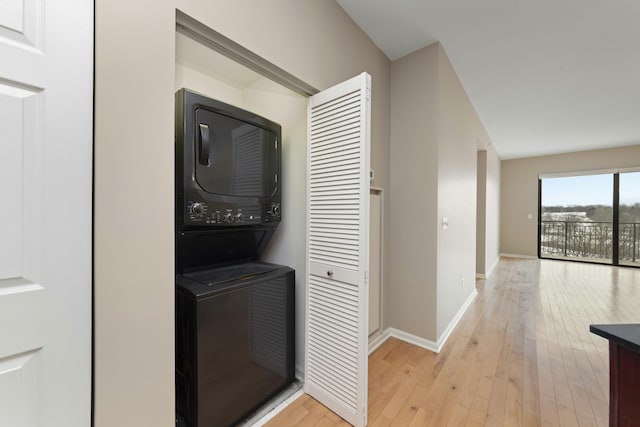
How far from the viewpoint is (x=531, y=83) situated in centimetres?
290

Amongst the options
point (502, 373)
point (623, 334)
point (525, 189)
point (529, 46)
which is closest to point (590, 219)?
point (525, 189)

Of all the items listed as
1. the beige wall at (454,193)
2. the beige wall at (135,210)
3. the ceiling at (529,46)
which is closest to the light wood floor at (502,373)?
the beige wall at (454,193)

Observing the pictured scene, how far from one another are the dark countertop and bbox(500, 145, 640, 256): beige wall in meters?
7.29

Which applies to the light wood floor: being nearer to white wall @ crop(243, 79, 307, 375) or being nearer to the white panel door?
white wall @ crop(243, 79, 307, 375)

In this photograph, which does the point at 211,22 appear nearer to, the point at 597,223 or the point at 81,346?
the point at 81,346

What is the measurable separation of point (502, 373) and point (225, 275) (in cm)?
216

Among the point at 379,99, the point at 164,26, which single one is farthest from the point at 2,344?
the point at 379,99

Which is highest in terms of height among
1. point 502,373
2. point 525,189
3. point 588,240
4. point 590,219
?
point 525,189

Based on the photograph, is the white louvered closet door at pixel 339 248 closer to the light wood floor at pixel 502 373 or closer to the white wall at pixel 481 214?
the light wood floor at pixel 502 373

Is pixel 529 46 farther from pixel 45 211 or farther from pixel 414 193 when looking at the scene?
pixel 45 211

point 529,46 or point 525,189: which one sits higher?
point 529,46

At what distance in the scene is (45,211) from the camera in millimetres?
739

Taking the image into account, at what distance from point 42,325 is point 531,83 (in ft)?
14.2

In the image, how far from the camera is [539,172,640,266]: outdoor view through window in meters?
5.49
